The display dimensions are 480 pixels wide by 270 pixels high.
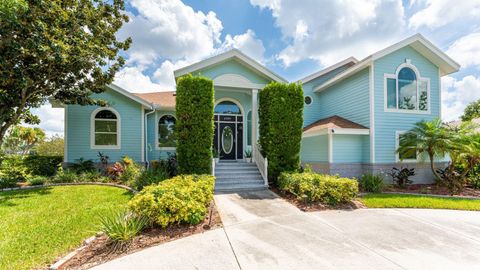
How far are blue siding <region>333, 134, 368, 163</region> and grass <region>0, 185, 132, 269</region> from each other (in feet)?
31.0

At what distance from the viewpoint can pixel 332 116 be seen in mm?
13570

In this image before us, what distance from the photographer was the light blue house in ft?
35.8

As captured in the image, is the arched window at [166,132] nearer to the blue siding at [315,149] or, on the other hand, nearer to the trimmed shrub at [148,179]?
the trimmed shrub at [148,179]

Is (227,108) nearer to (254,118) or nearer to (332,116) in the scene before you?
(254,118)

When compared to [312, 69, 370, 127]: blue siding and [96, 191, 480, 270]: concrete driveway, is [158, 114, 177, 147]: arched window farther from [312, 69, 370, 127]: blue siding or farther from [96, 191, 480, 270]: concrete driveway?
[312, 69, 370, 127]: blue siding

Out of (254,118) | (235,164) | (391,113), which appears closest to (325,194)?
(235,164)

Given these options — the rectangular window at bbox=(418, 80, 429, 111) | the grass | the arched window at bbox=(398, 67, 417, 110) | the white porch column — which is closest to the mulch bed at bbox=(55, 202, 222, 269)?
the grass

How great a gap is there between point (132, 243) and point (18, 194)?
291 inches

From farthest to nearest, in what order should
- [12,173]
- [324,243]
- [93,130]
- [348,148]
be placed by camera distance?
1. [93,130]
2. [348,148]
3. [12,173]
4. [324,243]

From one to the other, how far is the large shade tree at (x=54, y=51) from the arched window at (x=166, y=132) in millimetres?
3378

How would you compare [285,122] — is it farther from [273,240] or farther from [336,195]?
[273,240]

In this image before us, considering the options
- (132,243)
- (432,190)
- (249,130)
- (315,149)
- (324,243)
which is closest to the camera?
(132,243)

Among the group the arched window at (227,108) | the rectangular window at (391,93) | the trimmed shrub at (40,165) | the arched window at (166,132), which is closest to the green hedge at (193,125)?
the arched window at (227,108)

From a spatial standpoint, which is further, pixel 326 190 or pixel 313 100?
pixel 313 100
